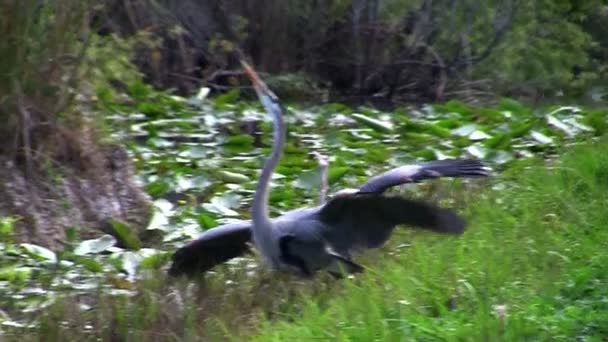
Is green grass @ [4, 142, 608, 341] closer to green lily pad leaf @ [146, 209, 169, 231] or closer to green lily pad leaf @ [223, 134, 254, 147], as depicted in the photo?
green lily pad leaf @ [146, 209, 169, 231]

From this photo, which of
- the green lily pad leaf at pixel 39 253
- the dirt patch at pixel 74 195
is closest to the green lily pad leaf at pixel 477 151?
the dirt patch at pixel 74 195

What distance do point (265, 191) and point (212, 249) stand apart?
439mm

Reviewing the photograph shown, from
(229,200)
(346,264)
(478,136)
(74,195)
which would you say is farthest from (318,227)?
(478,136)

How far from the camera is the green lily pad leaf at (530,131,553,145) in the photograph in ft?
29.7

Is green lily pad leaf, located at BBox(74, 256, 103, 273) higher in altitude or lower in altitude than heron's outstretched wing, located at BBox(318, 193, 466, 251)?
lower

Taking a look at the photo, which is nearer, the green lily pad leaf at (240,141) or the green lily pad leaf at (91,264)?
the green lily pad leaf at (91,264)

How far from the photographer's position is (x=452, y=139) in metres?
9.43

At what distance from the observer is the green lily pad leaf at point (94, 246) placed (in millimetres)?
6730

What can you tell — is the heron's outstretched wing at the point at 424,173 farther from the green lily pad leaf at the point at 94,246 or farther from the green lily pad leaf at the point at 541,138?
the green lily pad leaf at the point at 541,138

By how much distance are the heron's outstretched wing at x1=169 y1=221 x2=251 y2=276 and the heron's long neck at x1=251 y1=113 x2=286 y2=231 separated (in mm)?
209

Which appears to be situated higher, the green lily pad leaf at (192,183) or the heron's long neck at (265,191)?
the heron's long neck at (265,191)

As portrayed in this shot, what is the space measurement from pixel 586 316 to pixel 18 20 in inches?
157

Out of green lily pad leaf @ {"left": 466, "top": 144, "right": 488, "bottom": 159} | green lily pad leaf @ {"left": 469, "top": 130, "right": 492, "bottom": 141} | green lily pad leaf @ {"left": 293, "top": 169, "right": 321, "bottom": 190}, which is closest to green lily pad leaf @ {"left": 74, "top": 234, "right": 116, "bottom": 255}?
green lily pad leaf @ {"left": 293, "top": 169, "right": 321, "bottom": 190}

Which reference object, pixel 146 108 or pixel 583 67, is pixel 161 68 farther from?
pixel 583 67
